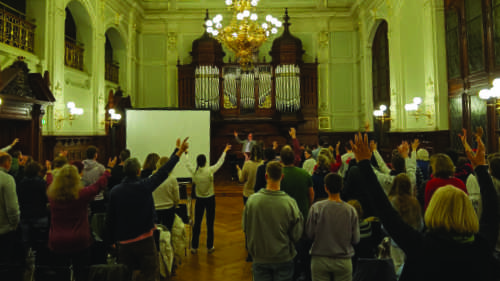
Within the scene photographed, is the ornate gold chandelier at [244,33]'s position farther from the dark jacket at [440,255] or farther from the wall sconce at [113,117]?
the dark jacket at [440,255]

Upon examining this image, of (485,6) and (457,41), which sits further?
(457,41)

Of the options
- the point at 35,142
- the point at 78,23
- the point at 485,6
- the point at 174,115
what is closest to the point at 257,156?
the point at 174,115

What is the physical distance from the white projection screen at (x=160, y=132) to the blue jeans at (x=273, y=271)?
15.7 feet

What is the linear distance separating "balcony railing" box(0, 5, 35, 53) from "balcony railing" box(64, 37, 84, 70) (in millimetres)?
1194

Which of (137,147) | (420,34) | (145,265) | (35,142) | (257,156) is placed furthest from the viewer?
(420,34)

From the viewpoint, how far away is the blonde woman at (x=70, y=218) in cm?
244

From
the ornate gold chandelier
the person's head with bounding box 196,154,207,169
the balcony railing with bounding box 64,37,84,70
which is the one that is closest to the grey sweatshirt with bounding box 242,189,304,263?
the person's head with bounding box 196,154,207,169

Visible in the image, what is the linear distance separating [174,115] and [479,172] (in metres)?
6.19

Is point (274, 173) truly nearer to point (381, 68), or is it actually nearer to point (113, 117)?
point (113, 117)

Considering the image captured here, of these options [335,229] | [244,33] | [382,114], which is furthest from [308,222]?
[382,114]

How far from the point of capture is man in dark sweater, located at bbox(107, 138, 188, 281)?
8.16 feet

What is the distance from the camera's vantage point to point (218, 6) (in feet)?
39.8

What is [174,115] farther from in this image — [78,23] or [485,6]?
[485,6]

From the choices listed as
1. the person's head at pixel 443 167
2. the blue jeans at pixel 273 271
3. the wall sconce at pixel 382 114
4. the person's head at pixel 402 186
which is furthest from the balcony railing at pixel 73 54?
the wall sconce at pixel 382 114
